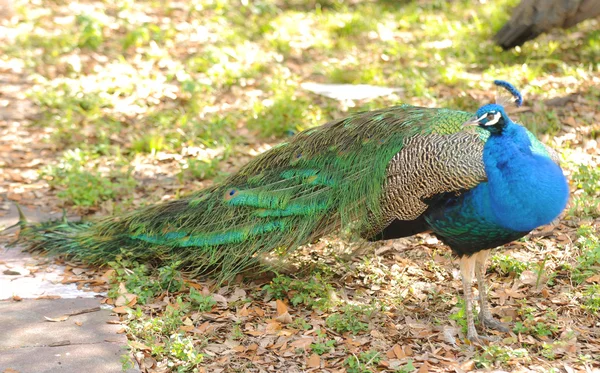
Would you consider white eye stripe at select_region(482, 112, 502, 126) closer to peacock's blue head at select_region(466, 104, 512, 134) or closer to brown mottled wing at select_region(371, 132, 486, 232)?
peacock's blue head at select_region(466, 104, 512, 134)

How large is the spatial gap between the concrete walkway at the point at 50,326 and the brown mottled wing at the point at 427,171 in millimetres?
1443

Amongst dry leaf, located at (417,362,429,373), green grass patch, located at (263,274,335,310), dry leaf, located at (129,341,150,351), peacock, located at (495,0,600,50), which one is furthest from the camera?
peacock, located at (495,0,600,50)

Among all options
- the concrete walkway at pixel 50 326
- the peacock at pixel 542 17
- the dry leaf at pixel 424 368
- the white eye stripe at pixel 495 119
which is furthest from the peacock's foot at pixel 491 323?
the peacock at pixel 542 17

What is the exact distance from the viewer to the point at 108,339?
136 inches

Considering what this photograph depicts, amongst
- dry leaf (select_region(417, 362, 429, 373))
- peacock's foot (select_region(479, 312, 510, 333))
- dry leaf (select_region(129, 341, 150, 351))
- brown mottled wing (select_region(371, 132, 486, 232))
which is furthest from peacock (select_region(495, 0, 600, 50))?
dry leaf (select_region(129, 341, 150, 351))

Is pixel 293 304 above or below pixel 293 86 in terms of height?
below

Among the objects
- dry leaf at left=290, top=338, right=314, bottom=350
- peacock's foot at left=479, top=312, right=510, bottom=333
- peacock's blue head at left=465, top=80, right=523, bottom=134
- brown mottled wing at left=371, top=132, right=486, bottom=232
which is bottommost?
dry leaf at left=290, top=338, right=314, bottom=350

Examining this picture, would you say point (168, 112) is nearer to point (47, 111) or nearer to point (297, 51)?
point (47, 111)

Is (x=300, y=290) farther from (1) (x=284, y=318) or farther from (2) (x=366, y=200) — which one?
(2) (x=366, y=200)

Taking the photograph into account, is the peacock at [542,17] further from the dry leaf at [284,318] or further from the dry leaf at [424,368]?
the dry leaf at [424,368]

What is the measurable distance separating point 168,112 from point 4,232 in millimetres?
2286

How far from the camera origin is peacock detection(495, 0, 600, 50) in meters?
6.46

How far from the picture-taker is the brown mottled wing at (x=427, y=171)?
332 cm

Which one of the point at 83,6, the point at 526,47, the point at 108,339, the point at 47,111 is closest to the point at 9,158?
the point at 47,111
